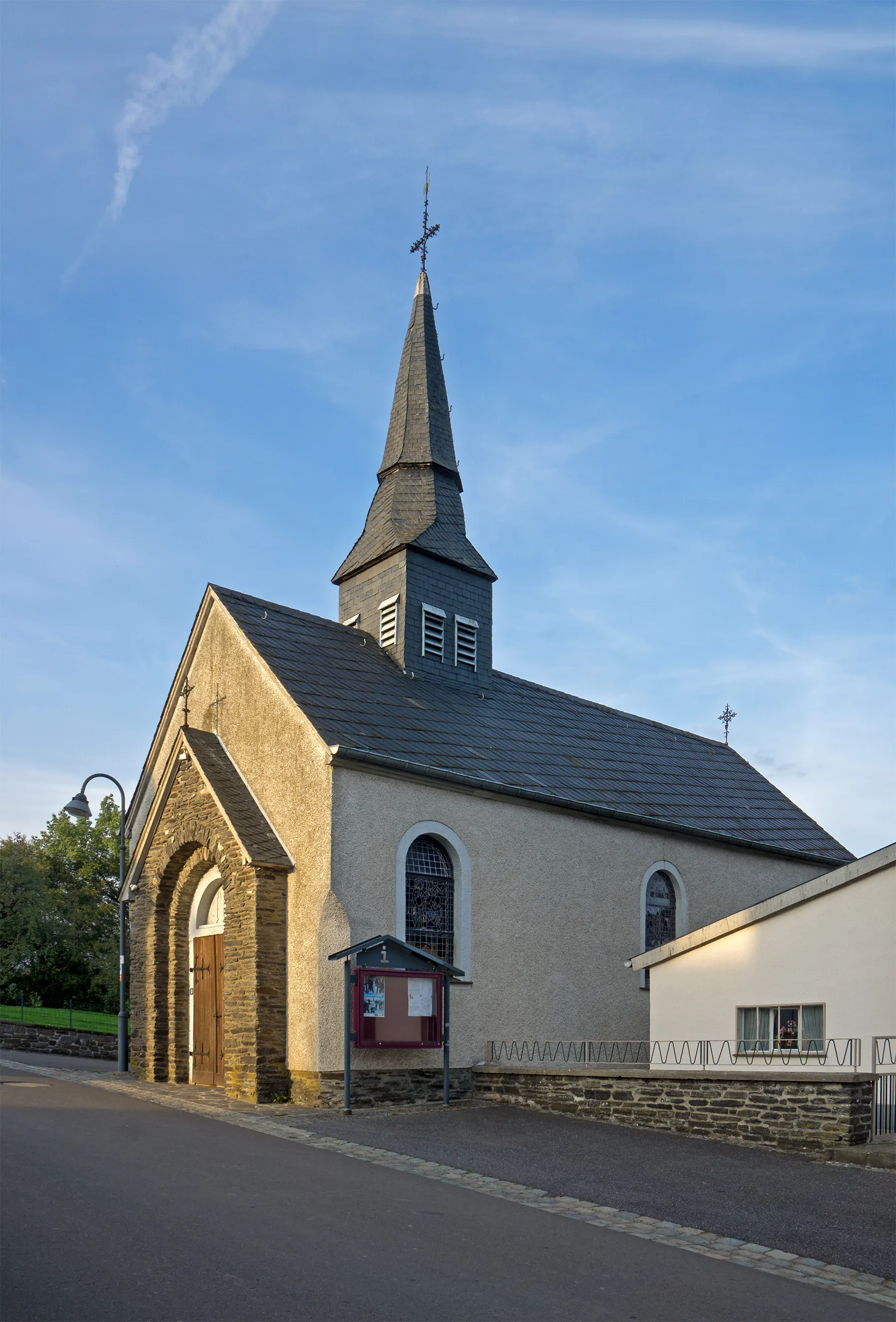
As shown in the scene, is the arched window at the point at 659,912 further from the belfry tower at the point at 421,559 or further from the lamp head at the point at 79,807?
the lamp head at the point at 79,807

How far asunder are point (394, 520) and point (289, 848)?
849 centimetres

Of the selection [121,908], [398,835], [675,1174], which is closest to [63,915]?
[121,908]

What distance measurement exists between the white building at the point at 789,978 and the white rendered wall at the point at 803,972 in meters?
0.01

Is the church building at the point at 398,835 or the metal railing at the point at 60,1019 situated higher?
the church building at the point at 398,835

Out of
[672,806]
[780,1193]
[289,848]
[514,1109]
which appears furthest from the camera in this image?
[672,806]

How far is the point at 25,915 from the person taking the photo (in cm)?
4531

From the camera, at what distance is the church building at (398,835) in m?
16.8

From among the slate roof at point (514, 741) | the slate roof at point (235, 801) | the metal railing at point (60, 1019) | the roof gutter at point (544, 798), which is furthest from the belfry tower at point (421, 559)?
the metal railing at point (60, 1019)

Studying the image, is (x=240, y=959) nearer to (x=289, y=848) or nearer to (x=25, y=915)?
(x=289, y=848)

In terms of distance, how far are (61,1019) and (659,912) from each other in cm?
1788

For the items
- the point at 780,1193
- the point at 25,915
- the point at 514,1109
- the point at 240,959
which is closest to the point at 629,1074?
the point at 514,1109

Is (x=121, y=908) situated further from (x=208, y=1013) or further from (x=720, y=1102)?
(x=720, y=1102)

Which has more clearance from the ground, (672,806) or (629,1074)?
(672,806)

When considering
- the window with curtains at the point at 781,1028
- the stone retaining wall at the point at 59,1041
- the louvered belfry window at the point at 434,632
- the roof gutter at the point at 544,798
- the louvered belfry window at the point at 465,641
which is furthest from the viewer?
the stone retaining wall at the point at 59,1041
